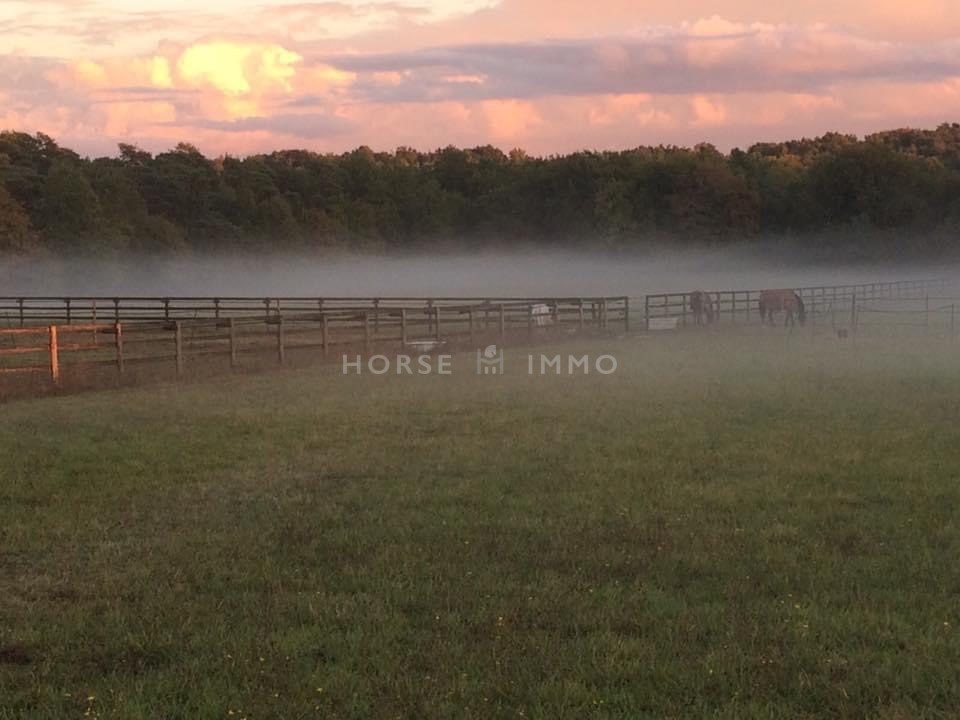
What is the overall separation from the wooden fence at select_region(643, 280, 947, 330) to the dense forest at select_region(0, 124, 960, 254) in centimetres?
3855

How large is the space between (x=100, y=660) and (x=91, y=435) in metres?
8.29

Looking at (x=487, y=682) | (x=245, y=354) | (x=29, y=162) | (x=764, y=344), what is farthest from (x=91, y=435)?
(x=29, y=162)

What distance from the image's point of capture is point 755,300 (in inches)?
1740

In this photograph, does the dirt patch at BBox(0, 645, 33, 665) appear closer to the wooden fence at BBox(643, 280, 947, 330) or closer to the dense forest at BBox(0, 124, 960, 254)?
the wooden fence at BBox(643, 280, 947, 330)

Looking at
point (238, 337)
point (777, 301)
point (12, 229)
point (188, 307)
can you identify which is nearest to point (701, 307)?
point (777, 301)

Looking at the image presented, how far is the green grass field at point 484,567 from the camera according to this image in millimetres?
4980

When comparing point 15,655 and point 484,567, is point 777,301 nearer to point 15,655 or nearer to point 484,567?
point 484,567

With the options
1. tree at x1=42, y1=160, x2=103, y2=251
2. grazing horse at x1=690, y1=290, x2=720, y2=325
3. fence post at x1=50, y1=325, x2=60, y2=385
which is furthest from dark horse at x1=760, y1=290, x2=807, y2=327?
tree at x1=42, y1=160, x2=103, y2=251

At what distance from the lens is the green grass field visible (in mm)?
4980

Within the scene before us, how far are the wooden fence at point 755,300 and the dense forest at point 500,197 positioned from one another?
38554 millimetres

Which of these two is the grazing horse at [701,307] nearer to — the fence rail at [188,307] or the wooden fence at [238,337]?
the wooden fence at [238,337]

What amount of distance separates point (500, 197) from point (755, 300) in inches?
2879

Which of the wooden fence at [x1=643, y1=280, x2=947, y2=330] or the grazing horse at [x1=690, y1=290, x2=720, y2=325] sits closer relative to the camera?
the wooden fence at [x1=643, y1=280, x2=947, y2=330]

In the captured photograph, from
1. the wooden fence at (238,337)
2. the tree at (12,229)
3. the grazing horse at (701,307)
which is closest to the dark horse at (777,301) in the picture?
the grazing horse at (701,307)
